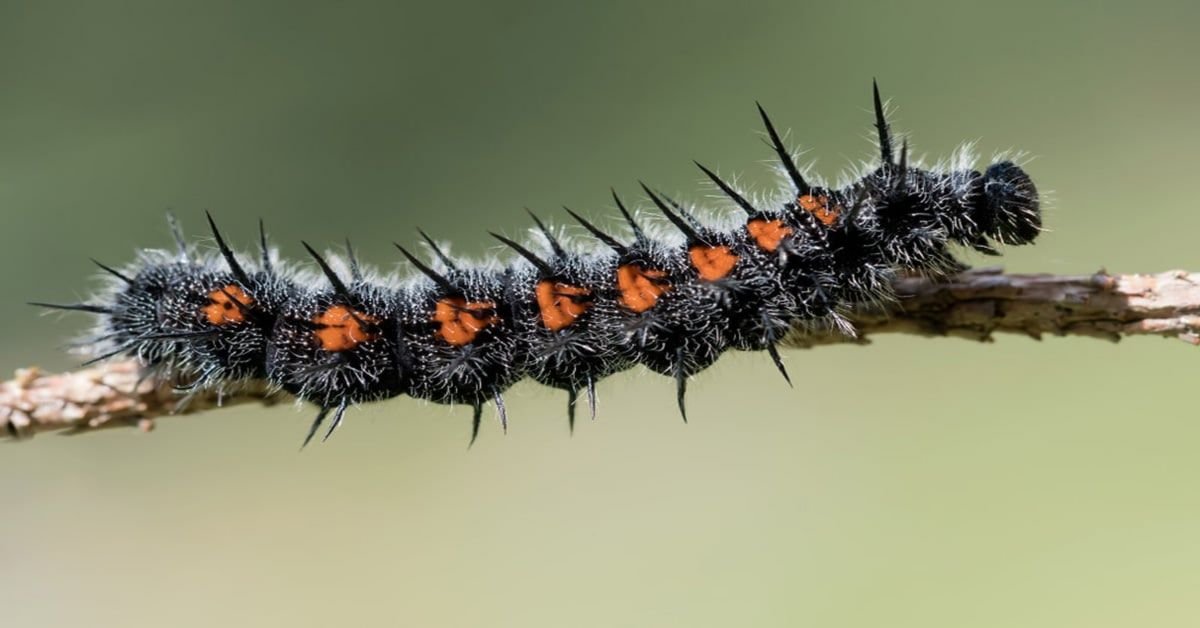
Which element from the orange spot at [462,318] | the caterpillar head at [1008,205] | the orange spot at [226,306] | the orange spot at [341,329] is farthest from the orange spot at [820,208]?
the orange spot at [226,306]

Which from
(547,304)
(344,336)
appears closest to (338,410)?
(344,336)

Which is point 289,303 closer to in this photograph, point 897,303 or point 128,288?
point 128,288

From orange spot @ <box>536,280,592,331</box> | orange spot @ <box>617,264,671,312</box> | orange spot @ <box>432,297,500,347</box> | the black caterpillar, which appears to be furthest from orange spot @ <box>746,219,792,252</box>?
orange spot @ <box>432,297,500,347</box>

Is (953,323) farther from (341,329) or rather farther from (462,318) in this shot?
(341,329)

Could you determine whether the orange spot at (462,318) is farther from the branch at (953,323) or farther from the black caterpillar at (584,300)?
the branch at (953,323)

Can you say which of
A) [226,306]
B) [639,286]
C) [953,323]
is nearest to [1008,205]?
[953,323]

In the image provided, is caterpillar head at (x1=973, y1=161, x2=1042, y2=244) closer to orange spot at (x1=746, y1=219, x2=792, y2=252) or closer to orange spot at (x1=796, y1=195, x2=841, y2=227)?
orange spot at (x1=796, y1=195, x2=841, y2=227)
